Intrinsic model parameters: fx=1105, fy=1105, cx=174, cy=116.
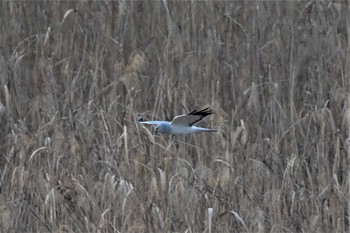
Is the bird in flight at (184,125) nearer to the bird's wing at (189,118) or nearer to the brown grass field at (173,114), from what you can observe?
the bird's wing at (189,118)

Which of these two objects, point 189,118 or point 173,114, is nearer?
point 189,118

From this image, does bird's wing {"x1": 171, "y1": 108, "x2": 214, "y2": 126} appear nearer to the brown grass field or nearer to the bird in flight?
the bird in flight

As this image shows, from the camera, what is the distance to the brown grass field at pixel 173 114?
3.86m

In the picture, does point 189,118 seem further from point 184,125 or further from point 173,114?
point 173,114

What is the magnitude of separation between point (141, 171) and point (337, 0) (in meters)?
1.56

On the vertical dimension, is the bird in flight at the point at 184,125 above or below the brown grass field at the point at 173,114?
above

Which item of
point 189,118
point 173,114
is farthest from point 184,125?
point 173,114

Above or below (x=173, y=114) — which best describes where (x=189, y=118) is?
above

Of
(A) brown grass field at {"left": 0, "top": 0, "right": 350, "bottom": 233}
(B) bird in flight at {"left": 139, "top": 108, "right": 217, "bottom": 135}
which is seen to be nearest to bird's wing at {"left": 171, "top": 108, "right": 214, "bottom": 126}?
(B) bird in flight at {"left": 139, "top": 108, "right": 217, "bottom": 135}

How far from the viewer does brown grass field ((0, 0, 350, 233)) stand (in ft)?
12.7

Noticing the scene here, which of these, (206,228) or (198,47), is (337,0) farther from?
(206,228)

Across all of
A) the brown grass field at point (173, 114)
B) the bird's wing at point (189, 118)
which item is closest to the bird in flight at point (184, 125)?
the bird's wing at point (189, 118)

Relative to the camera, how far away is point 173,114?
449cm

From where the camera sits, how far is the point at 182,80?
475 centimetres
